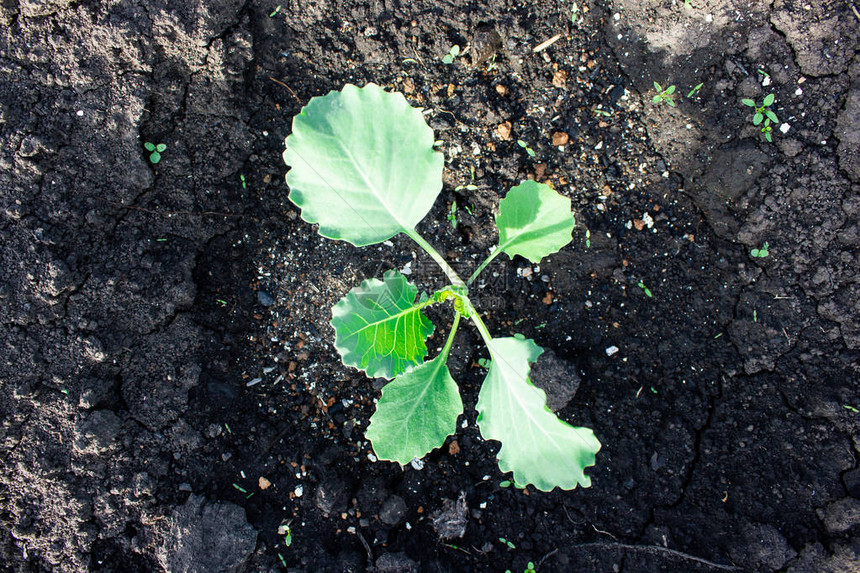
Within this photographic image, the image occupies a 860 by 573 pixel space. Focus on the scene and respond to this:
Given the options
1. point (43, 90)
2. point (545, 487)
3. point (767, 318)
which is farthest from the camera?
point (767, 318)

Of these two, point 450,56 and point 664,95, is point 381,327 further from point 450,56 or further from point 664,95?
point 664,95

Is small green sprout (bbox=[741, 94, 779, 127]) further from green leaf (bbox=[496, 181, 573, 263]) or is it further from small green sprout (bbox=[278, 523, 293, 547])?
small green sprout (bbox=[278, 523, 293, 547])

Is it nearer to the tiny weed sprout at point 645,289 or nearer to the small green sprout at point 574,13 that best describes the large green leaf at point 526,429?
Result: the tiny weed sprout at point 645,289

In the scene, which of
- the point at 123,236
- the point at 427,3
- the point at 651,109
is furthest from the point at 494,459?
the point at 427,3

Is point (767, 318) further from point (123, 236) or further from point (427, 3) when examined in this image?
point (123, 236)

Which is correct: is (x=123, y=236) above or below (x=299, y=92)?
below

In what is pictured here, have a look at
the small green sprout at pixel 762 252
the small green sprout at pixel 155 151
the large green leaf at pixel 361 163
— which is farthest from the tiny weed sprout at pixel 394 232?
the small green sprout at pixel 762 252
